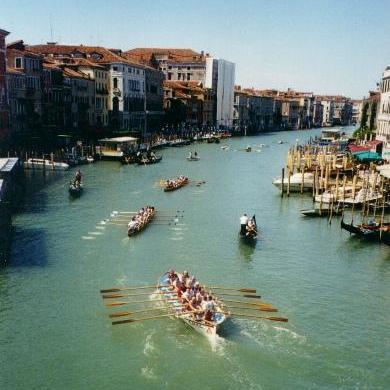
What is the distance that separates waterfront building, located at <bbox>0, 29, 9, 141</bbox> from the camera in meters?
44.7

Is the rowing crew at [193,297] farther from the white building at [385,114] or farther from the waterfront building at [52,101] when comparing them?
the waterfront building at [52,101]

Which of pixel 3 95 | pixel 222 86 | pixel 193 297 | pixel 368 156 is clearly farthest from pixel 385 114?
pixel 222 86

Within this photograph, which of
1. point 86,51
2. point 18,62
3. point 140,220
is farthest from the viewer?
point 86,51

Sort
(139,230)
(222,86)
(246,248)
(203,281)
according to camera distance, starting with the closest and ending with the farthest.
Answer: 1. (203,281)
2. (246,248)
3. (139,230)
4. (222,86)

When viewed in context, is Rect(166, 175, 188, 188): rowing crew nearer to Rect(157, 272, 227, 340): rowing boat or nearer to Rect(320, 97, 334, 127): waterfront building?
Answer: Rect(157, 272, 227, 340): rowing boat

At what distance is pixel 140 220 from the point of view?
2672 centimetres

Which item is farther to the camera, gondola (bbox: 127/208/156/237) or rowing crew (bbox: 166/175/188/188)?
rowing crew (bbox: 166/175/188/188)

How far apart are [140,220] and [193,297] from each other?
1056 centimetres

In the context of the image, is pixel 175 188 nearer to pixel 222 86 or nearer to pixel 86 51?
pixel 86 51

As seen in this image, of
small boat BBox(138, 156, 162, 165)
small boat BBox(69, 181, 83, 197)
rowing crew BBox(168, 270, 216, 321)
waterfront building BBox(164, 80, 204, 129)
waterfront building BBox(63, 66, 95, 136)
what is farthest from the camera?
waterfront building BBox(164, 80, 204, 129)

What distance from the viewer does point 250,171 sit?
52.4m

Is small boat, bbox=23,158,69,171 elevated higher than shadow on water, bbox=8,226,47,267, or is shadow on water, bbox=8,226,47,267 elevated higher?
small boat, bbox=23,158,69,171

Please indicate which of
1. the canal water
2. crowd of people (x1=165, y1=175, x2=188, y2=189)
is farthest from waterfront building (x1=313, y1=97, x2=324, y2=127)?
the canal water

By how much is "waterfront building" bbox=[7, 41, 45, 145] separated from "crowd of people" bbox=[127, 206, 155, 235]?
2484 cm
